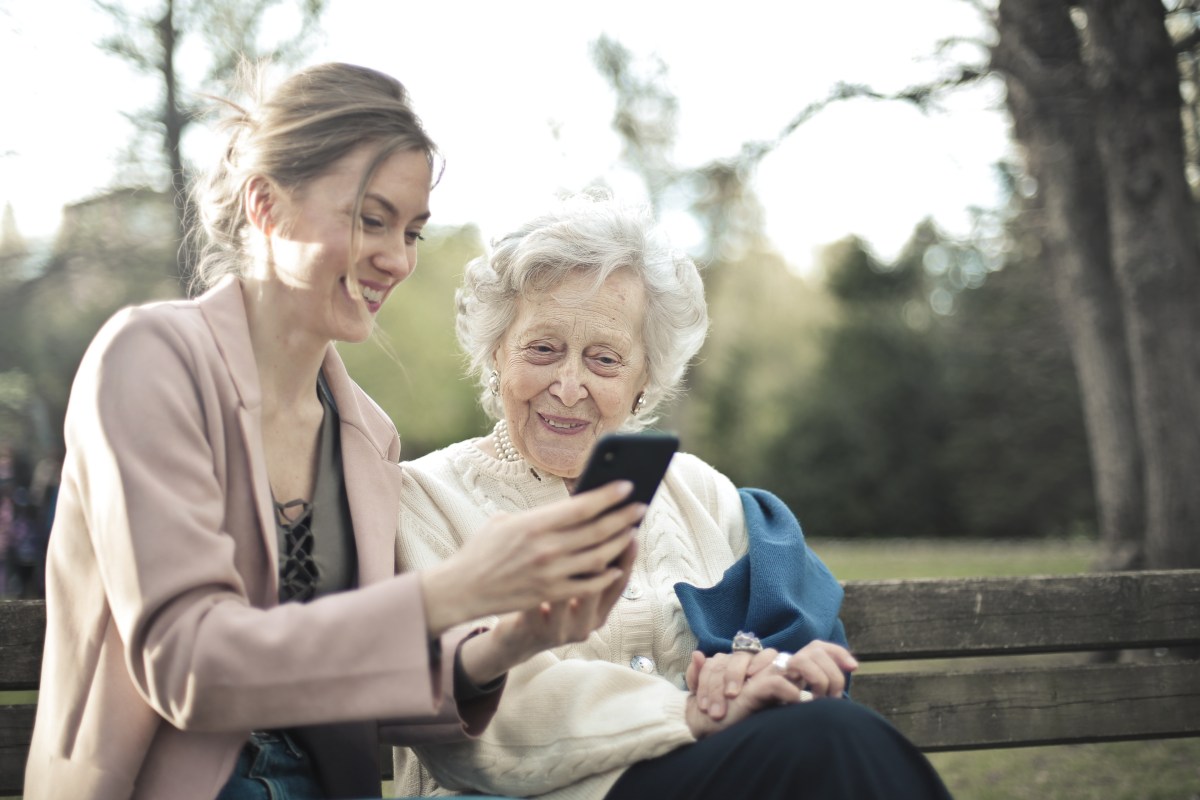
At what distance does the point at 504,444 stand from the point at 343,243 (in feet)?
3.31

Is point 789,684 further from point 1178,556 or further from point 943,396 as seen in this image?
point 943,396

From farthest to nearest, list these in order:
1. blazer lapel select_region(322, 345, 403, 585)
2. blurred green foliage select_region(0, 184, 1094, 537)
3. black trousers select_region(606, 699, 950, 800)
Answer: blurred green foliage select_region(0, 184, 1094, 537) < blazer lapel select_region(322, 345, 403, 585) < black trousers select_region(606, 699, 950, 800)

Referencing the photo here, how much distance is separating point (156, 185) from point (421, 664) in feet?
24.3

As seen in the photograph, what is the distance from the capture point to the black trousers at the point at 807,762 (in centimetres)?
214

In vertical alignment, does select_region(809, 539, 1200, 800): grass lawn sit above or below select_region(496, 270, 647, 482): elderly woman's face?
below

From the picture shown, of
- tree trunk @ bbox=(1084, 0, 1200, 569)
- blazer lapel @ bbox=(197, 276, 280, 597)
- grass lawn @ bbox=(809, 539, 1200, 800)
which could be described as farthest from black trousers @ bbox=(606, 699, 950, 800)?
tree trunk @ bbox=(1084, 0, 1200, 569)

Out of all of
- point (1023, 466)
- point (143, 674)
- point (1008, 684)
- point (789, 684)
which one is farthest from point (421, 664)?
point (1023, 466)

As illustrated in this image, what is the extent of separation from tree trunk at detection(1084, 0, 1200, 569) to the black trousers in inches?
189

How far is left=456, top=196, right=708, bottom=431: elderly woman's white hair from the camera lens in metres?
3.08

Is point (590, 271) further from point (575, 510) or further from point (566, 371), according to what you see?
point (575, 510)

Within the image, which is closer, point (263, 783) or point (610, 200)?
point (263, 783)

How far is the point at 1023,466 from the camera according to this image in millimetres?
24391

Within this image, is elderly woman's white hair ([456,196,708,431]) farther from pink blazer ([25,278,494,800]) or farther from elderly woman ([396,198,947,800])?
pink blazer ([25,278,494,800])

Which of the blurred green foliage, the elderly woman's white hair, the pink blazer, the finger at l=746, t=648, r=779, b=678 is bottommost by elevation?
the blurred green foliage
